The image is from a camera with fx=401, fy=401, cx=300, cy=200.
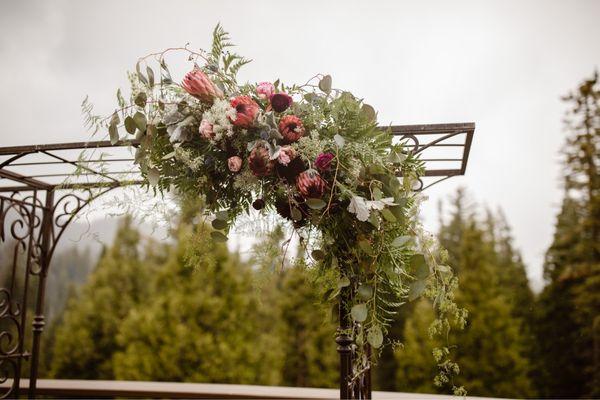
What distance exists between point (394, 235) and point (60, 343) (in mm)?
12167

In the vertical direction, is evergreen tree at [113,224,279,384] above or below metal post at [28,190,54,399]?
below

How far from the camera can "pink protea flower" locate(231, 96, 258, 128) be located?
3.73ft

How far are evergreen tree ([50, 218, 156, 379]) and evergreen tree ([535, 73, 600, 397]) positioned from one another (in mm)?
11021

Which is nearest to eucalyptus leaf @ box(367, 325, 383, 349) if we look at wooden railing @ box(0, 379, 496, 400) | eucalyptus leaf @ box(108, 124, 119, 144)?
eucalyptus leaf @ box(108, 124, 119, 144)

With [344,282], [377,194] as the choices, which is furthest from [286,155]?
[344,282]

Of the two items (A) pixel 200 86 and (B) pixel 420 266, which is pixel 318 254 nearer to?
(B) pixel 420 266

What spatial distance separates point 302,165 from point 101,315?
442 inches

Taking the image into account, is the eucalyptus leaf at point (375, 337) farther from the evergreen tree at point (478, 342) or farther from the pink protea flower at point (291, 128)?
the evergreen tree at point (478, 342)

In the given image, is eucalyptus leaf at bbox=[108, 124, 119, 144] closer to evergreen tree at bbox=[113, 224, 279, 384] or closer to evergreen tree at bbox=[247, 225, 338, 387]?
evergreen tree at bbox=[113, 224, 279, 384]

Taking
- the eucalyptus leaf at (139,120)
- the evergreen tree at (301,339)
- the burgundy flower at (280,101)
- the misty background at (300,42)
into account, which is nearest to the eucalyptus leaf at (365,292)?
the burgundy flower at (280,101)

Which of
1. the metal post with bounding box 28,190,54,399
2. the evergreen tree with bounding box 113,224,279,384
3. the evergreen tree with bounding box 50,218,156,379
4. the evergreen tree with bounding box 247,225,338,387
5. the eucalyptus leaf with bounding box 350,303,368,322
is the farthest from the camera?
the evergreen tree with bounding box 50,218,156,379

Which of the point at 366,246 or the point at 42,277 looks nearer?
the point at 366,246

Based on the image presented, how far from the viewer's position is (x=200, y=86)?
3.86 feet

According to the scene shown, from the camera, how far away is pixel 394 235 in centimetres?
122
